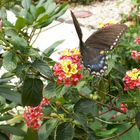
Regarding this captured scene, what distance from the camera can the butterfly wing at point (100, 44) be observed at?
1.89 metres

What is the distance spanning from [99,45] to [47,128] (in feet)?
1.34

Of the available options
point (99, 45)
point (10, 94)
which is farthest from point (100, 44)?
point (10, 94)

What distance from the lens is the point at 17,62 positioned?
1.65 metres

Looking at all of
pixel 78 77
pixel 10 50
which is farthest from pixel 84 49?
pixel 10 50

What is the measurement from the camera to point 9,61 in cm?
158

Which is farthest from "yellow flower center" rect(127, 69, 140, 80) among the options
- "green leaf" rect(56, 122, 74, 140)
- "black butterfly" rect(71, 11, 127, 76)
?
"green leaf" rect(56, 122, 74, 140)

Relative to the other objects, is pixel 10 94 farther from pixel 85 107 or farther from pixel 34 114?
pixel 85 107

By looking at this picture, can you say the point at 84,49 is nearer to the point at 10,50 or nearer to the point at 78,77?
the point at 78,77

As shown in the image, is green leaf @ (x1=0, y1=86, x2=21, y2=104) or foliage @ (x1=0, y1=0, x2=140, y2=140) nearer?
foliage @ (x1=0, y1=0, x2=140, y2=140)

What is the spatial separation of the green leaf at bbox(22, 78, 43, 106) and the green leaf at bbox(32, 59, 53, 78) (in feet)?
0.24

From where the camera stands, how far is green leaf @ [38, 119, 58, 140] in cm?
186

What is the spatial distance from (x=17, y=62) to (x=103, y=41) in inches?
17.3

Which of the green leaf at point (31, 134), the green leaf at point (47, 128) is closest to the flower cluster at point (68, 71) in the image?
the green leaf at point (47, 128)

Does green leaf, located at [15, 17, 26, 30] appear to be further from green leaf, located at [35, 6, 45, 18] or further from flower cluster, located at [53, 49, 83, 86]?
flower cluster, located at [53, 49, 83, 86]
